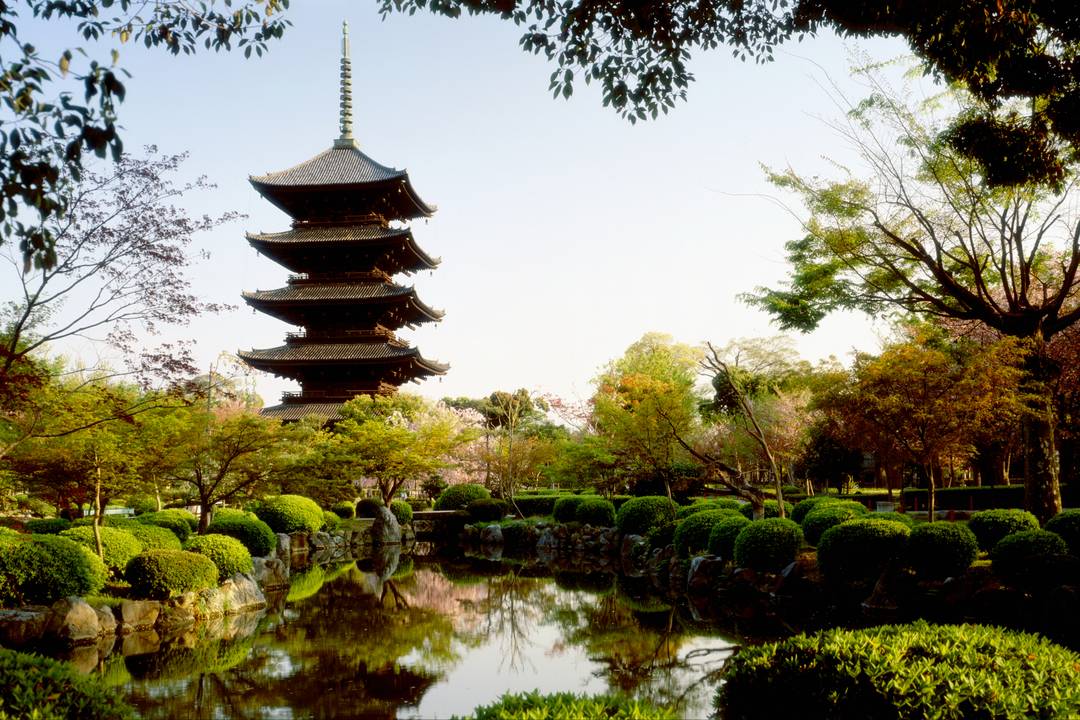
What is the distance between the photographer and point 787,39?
24.9 feet

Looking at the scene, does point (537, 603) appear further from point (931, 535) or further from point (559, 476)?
point (559, 476)

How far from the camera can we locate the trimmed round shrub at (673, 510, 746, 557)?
49.8ft

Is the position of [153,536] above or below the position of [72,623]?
above

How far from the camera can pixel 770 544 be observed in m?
12.8

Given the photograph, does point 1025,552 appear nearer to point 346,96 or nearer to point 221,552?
point 221,552

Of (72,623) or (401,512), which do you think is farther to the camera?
(401,512)

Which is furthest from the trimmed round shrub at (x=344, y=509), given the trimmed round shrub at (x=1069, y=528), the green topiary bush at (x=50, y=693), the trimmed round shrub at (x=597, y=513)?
the green topiary bush at (x=50, y=693)

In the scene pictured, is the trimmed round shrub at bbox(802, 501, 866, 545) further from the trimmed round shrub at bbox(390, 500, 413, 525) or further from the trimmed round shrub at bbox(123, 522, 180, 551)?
the trimmed round shrub at bbox(390, 500, 413, 525)

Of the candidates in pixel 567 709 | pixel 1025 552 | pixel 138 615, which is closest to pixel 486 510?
pixel 138 615

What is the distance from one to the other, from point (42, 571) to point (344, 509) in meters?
16.6

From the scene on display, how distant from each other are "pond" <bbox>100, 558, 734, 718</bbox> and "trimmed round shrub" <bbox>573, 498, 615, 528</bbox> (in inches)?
319

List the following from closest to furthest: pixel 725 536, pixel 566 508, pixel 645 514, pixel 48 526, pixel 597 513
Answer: pixel 725 536 → pixel 48 526 → pixel 645 514 → pixel 597 513 → pixel 566 508

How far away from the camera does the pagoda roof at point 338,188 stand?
3175cm

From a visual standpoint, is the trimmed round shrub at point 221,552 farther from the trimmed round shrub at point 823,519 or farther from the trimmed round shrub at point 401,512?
the trimmed round shrub at point 401,512
